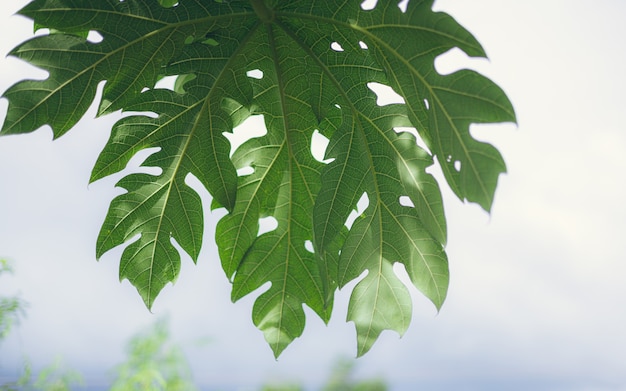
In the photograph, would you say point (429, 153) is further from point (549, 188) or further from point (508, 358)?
point (508, 358)

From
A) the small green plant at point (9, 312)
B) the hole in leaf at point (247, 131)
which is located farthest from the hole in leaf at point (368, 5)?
the small green plant at point (9, 312)

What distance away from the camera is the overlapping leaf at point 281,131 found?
98 centimetres

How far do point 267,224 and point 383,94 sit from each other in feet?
1.27

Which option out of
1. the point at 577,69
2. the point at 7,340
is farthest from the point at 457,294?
the point at 7,340

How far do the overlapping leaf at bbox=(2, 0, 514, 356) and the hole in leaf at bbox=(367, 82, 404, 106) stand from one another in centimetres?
1

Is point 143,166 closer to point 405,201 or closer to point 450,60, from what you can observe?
point 405,201

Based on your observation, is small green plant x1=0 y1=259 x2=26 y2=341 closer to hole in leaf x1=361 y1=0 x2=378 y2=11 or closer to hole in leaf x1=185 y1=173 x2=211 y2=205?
hole in leaf x1=185 y1=173 x2=211 y2=205

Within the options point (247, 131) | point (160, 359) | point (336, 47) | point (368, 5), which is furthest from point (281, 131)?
point (160, 359)

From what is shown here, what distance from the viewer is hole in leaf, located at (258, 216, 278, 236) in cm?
136

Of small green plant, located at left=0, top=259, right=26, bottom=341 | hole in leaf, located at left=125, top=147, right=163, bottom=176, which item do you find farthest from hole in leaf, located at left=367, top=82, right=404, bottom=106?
small green plant, located at left=0, top=259, right=26, bottom=341

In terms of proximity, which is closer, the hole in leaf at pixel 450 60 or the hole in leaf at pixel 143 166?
the hole in leaf at pixel 450 60

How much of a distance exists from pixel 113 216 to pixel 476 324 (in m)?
19.4

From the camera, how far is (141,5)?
3.44 ft

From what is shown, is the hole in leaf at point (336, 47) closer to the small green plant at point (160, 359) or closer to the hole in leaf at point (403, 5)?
the hole in leaf at point (403, 5)
